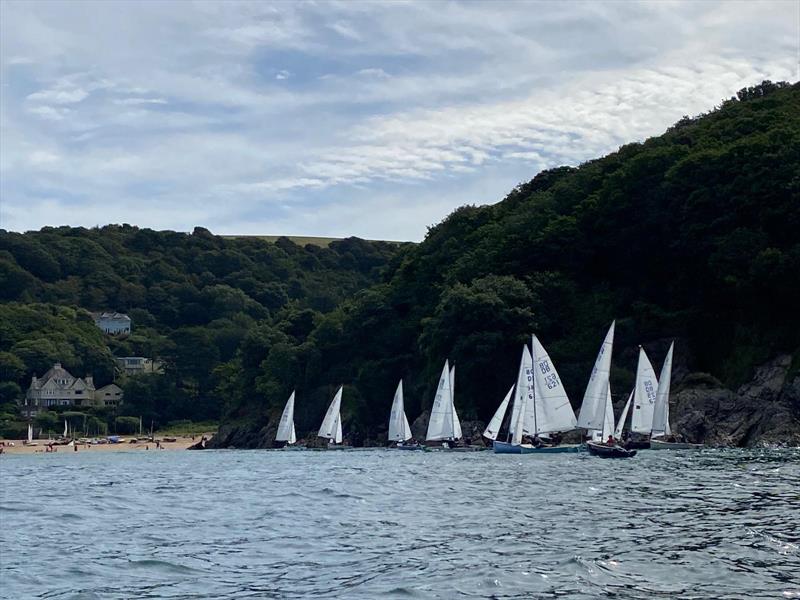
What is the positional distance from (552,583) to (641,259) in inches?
3213

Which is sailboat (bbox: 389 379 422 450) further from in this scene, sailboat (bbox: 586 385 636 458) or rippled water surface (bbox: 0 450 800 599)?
rippled water surface (bbox: 0 450 800 599)

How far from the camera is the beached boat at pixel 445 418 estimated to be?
88875 millimetres

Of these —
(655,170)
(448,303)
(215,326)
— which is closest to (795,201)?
(655,170)

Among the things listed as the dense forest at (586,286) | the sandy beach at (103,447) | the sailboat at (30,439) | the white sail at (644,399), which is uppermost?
the dense forest at (586,286)

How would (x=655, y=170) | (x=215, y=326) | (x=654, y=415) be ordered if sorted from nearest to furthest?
(x=654, y=415) → (x=655, y=170) → (x=215, y=326)

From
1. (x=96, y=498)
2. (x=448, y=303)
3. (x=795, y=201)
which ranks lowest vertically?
(x=96, y=498)

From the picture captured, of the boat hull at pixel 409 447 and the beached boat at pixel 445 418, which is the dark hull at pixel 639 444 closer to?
the beached boat at pixel 445 418

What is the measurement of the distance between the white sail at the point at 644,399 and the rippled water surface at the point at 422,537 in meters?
29.3

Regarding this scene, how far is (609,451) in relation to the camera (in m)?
63.3

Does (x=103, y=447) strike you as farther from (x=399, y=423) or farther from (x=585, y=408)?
(x=585, y=408)

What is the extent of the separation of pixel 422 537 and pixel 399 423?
72.3 meters

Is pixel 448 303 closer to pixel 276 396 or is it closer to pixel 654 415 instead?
pixel 654 415

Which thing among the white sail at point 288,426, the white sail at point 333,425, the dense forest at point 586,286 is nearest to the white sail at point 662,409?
the dense forest at point 586,286

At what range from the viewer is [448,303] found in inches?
3844
